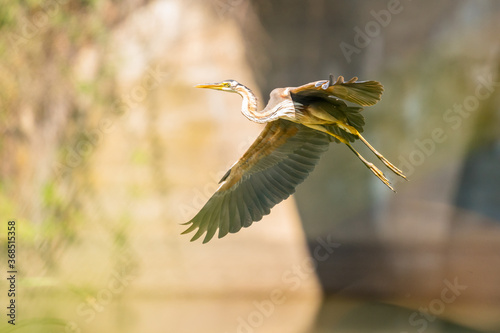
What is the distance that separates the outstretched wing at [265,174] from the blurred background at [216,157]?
3.72 meters

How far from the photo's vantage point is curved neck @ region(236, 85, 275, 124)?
360 cm

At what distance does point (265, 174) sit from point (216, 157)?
3.91 m

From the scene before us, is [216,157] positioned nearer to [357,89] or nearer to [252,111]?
[252,111]

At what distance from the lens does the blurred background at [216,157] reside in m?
7.87

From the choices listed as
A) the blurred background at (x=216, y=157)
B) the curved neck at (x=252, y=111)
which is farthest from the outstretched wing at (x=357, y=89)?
the blurred background at (x=216, y=157)

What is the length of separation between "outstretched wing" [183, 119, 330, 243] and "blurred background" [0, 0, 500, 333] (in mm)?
3718

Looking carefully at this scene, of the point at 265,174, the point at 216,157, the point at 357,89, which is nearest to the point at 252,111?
the point at 357,89

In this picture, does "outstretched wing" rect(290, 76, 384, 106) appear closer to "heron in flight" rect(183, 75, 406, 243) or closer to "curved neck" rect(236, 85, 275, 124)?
"curved neck" rect(236, 85, 275, 124)

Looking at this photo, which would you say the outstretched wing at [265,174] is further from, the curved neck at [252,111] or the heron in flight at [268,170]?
the curved neck at [252,111]

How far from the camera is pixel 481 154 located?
25.6ft

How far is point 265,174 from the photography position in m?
4.24

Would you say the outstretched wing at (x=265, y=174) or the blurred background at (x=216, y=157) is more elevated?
the blurred background at (x=216, y=157)

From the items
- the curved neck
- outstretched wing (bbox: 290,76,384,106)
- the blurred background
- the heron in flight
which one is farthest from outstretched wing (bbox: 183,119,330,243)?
the blurred background

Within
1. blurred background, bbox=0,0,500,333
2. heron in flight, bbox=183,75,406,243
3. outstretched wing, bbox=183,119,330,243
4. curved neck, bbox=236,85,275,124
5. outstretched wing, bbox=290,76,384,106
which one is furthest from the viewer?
blurred background, bbox=0,0,500,333
